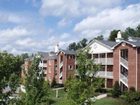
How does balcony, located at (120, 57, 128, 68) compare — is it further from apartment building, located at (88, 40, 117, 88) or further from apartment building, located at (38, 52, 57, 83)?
apartment building, located at (38, 52, 57, 83)

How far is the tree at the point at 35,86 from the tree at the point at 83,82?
3281mm

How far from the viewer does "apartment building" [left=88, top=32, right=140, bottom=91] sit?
57.5 m

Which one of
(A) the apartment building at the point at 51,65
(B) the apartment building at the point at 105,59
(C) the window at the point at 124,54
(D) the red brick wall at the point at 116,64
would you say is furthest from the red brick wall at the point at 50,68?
(C) the window at the point at 124,54

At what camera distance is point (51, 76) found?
91.4 meters

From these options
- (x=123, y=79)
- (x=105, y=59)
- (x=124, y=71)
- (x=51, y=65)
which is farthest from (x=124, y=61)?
(x=51, y=65)

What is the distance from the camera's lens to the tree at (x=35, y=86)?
30.5 metres

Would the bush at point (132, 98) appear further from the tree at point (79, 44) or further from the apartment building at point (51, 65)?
the tree at point (79, 44)

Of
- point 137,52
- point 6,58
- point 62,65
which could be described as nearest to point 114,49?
point 137,52

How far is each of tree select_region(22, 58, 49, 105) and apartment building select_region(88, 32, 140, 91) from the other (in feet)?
74.4

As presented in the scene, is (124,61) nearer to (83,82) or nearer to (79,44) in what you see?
(83,82)

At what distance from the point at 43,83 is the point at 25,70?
6.96ft

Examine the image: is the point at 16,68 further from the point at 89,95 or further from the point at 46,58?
the point at 46,58

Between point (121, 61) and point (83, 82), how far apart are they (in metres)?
33.6

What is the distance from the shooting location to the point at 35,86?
31.1m
